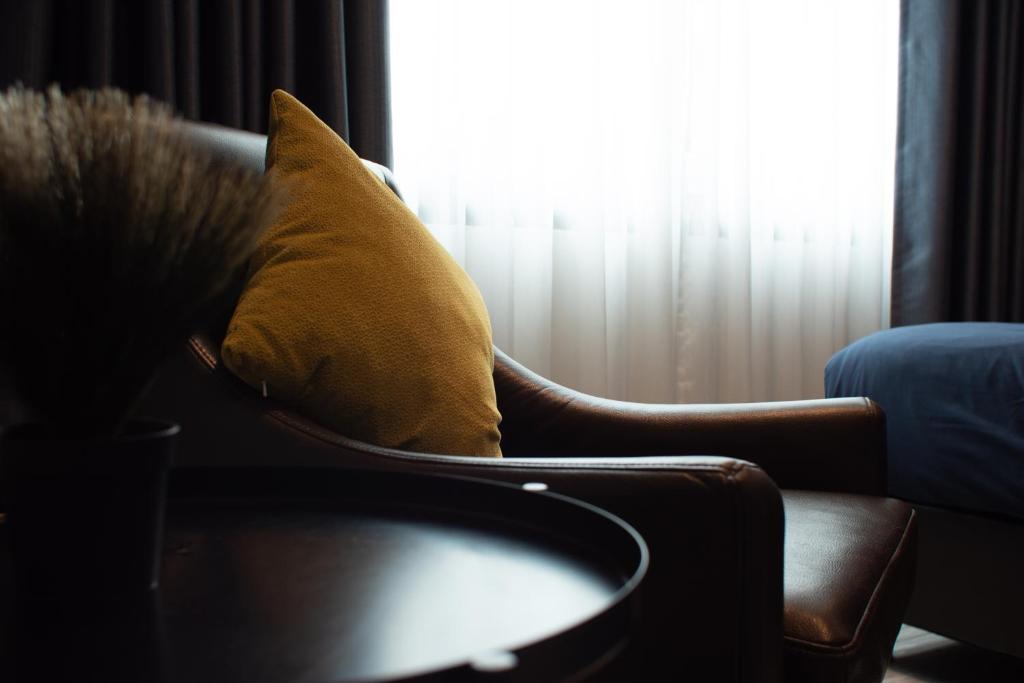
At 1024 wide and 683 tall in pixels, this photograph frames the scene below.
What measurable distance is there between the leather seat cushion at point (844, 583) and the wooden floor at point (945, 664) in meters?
0.73

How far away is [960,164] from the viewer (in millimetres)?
2971

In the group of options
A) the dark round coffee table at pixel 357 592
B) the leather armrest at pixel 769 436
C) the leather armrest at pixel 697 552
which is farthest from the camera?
the leather armrest at pixel 769 436

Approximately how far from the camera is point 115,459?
0.48 metres

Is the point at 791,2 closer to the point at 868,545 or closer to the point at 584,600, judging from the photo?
the point at 868,545

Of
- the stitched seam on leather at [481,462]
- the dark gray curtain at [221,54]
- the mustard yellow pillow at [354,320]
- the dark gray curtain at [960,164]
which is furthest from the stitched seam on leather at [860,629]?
the dark gray curtain at [960,164]

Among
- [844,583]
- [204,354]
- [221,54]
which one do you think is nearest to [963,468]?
[844,583]

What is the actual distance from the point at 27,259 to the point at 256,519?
0.31 meters

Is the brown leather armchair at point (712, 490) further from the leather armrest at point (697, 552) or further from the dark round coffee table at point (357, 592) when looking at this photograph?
the dark round coffee table at point (357, 592)

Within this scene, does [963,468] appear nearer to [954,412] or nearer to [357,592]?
[954,412]

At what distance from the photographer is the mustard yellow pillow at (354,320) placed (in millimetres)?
938

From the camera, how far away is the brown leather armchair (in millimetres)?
740

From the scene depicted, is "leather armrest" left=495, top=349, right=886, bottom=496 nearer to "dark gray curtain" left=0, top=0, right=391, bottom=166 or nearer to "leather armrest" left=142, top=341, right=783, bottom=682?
"leather armrest" left=142, top=341, right=783, bottom=682

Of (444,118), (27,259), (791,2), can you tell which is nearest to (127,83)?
(444,118)

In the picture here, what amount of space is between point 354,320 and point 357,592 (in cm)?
47
